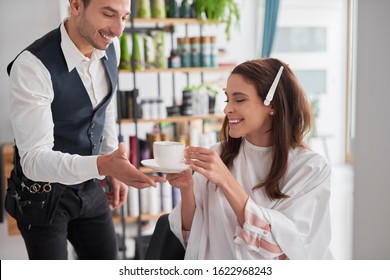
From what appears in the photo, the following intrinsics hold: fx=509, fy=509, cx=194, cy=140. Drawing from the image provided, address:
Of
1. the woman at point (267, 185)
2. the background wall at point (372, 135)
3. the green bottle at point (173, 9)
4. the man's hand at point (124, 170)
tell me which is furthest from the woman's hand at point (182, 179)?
the green bottle at point (173, 9)

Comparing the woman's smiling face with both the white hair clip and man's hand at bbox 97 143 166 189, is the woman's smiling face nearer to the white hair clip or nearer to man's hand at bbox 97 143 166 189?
the white hair clip

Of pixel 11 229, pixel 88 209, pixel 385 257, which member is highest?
pixel 88 209

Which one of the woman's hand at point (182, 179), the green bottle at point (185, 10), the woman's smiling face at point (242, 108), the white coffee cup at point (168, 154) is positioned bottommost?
the woman's hand at point (182, 179)

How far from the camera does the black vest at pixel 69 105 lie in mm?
1415

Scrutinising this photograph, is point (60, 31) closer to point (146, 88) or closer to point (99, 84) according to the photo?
point (99, 84)

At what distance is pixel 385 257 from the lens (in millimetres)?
1521

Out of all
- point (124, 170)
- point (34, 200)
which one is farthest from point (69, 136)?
point (124, 170)

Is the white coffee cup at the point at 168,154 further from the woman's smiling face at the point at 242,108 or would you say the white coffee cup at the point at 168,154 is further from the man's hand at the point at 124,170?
the woman's smiling face at the point at 242,108

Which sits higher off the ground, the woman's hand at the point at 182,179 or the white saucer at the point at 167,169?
the white saucer at the point at 167,169

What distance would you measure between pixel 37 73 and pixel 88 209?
1.54 feet

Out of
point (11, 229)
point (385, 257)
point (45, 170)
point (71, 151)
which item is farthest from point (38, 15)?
point (385, 257)

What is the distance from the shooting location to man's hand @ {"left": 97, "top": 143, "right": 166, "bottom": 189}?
1210mm

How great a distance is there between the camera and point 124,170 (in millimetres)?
1221

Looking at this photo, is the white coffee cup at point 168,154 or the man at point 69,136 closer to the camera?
the white coffee cup at point 168,154
